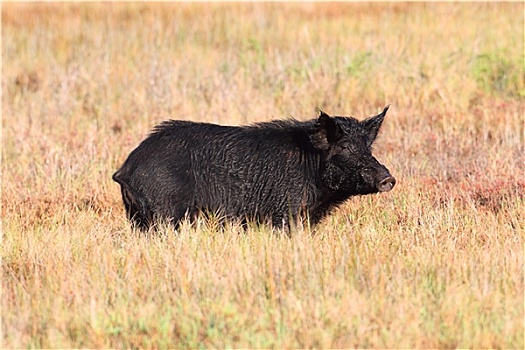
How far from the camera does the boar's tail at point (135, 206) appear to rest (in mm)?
7301

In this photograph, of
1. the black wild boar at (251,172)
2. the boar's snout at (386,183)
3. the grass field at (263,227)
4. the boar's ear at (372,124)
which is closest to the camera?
the grass field at (263,227)

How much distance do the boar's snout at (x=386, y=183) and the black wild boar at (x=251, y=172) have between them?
0.01 metres

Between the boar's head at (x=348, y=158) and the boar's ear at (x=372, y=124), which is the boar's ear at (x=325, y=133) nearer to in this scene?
the boar's head at (x=348, y=158)

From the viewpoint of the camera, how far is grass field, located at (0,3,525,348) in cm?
535

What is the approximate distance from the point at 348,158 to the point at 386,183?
0.39 metres

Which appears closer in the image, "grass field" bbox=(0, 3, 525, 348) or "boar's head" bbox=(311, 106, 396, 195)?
"grass field" bbox=(0, 3, 525, 348)

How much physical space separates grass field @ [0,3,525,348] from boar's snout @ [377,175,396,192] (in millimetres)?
381

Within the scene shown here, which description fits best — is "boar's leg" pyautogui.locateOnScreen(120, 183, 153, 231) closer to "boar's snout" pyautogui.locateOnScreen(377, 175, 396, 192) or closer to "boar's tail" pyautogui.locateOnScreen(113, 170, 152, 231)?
"boar's tail" pyautogui.locateOnScreen(113, 170, 152, 231)

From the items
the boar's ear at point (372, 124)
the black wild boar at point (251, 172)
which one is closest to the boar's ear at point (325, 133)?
the black wild boar at point (251, 172)

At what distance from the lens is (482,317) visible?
17.2 ft

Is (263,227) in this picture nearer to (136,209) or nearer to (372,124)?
(136,209)

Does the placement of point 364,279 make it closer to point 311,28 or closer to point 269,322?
point 269,322

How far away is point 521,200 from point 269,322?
3.93m

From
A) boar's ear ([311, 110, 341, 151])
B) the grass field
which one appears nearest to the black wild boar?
boar's ear ([311, 110, 341, 151])
